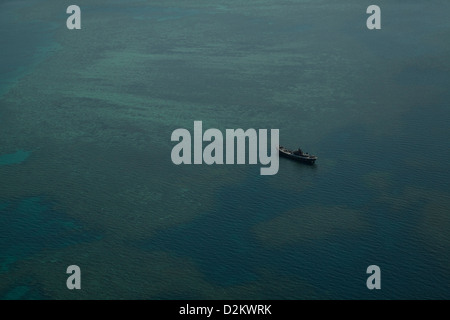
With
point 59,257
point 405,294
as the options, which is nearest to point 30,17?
point 59,257

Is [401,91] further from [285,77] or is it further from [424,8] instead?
[424,8]

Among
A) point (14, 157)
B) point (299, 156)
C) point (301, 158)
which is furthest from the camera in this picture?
point (14, 157)

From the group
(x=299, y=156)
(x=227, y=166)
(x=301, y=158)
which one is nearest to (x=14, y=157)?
(x=227, y=166)

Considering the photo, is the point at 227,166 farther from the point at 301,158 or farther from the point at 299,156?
the point at 301,158

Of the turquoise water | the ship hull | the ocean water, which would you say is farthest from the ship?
the turquoise water

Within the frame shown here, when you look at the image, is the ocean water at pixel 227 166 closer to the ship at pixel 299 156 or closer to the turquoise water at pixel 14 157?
the turquoise water at pixel 14 157
